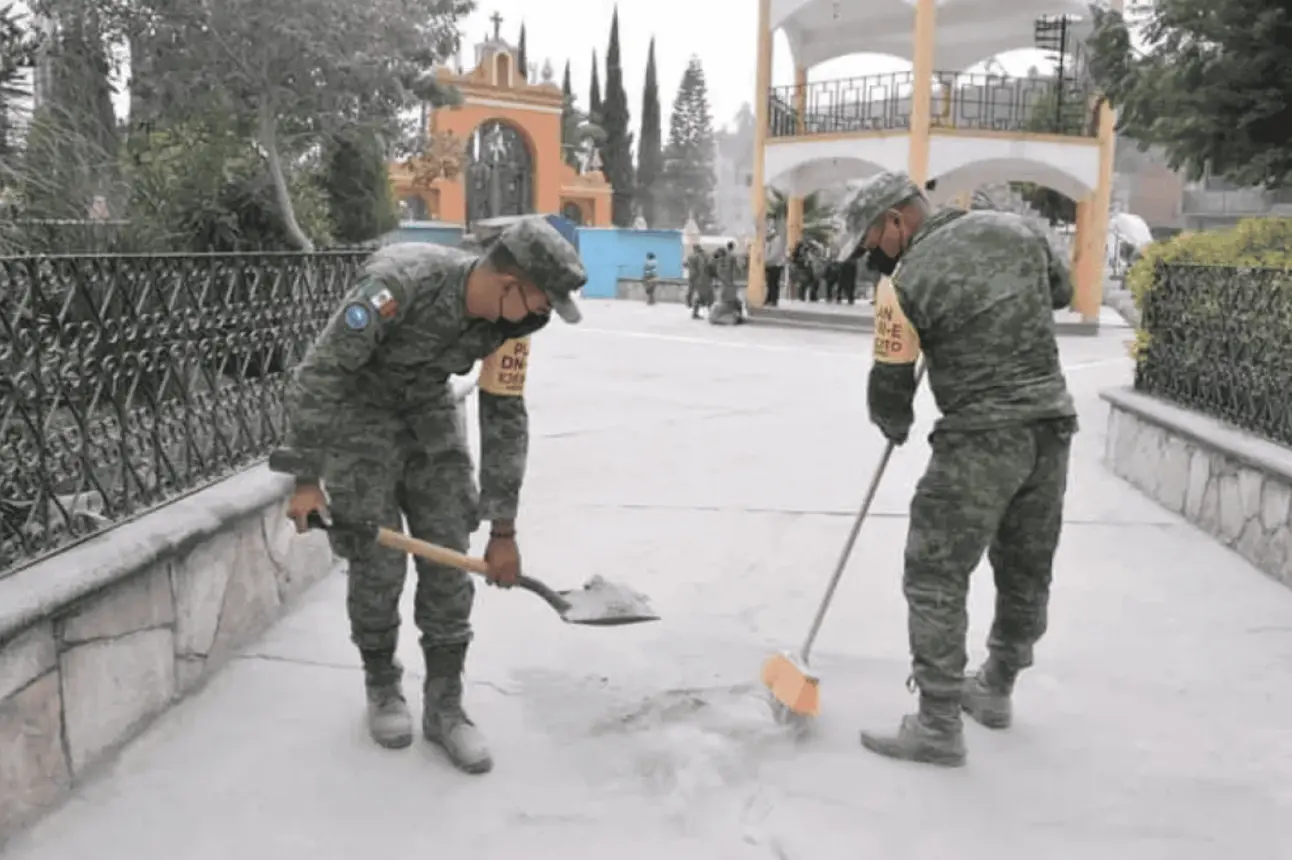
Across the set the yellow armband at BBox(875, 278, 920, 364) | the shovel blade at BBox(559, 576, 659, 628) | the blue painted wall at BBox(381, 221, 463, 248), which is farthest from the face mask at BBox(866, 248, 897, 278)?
the blue painted wall at BBox(381, 221, 463, 248)

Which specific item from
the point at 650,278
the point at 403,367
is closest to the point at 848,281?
the point at 650,278

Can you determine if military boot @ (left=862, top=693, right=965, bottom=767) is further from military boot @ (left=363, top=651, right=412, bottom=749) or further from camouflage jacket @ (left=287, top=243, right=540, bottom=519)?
military boot @ (left=363, top=651, right=412, bottom=749)

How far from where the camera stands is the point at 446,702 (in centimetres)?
349

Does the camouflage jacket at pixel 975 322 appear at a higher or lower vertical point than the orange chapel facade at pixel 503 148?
lower

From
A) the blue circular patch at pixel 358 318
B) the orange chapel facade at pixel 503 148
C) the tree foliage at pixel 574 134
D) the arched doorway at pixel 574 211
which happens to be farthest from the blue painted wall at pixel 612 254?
the blue circular patch at pixel 358 318

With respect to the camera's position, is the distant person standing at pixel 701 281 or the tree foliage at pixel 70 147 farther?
the distant person standing at pixel 701 281

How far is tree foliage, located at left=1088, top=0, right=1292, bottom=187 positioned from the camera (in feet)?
23.2

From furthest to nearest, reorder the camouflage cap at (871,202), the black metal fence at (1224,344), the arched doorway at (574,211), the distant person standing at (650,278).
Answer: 1. the arched doorway at (574,211)
2. the distant person standing at (650,278)
3. the black metal fence at (1224,344)
4. the camouflage cap at (871,202)

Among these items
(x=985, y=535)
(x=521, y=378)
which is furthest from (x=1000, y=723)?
(x=521, y=378)

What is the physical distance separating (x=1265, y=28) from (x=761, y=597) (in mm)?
4721

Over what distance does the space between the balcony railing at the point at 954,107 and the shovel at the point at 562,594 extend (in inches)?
682

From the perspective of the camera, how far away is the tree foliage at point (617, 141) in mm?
52031

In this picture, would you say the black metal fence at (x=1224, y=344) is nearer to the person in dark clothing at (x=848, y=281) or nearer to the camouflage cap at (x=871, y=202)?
the camouflage cap at (x=871, y=202)

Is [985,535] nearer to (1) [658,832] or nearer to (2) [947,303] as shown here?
(2) [947,303]
